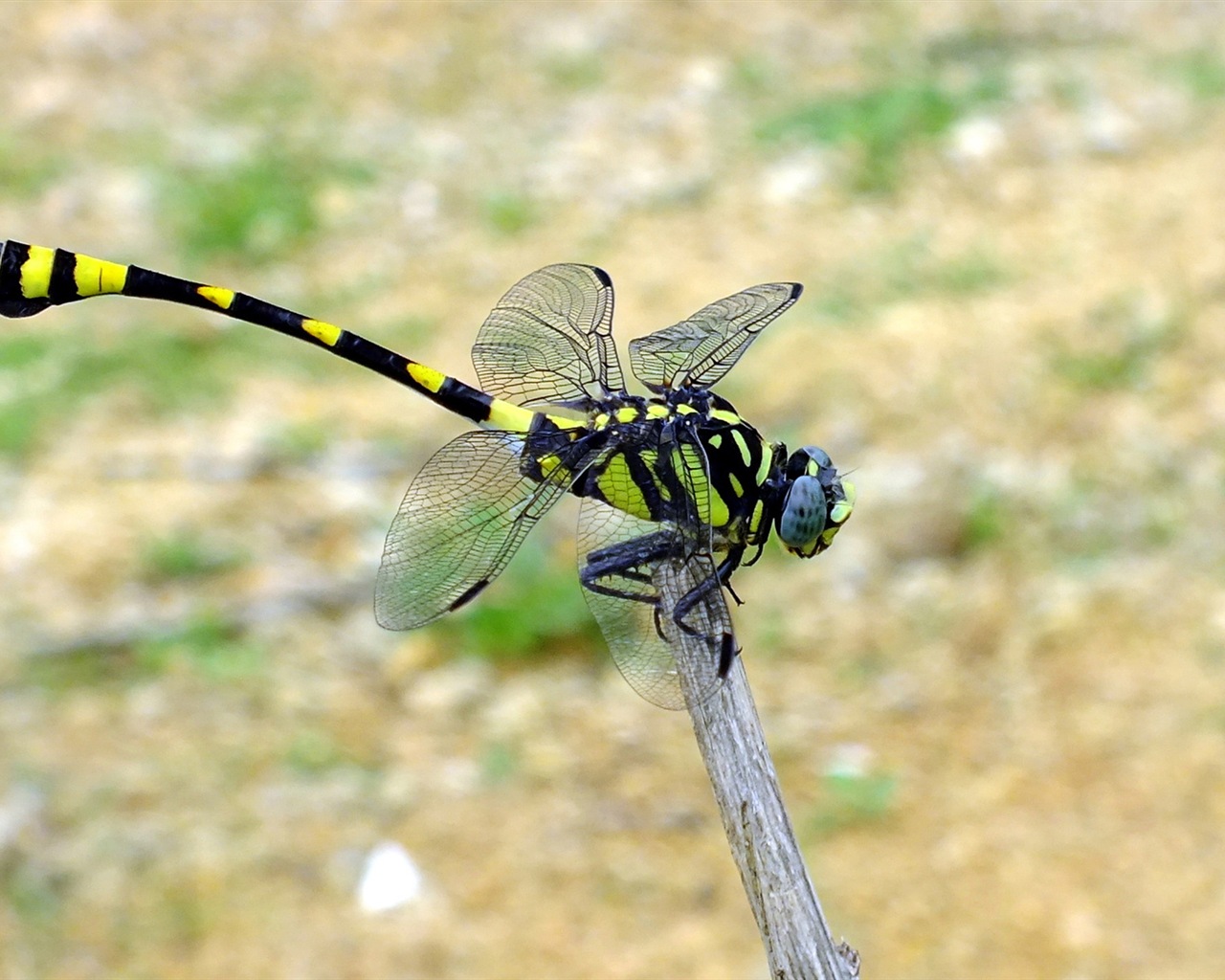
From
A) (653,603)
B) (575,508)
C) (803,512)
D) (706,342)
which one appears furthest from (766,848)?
(575,508)

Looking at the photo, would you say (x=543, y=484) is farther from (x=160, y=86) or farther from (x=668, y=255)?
(x=160, y=86)

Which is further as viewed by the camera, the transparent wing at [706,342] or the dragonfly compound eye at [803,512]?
the transparent wing at [706,342]

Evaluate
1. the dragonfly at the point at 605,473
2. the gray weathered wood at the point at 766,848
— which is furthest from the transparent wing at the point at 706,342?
the gray weathered wood at the point at 766,848

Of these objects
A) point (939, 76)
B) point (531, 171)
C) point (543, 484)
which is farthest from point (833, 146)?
point (543, 484)

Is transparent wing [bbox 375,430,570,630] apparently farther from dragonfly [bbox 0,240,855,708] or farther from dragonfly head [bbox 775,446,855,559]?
dragonfly head [bbox 775,446,855,559]

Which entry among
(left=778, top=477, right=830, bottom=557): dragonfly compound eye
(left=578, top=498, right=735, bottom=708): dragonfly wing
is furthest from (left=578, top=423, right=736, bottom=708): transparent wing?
(left=778, top=477, right=830, bottom=557): dragonfly compound eye

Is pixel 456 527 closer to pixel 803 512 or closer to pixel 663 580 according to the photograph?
pixel 663 580

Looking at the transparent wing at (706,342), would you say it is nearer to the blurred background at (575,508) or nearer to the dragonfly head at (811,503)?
the dragonfly head at (811,503)
